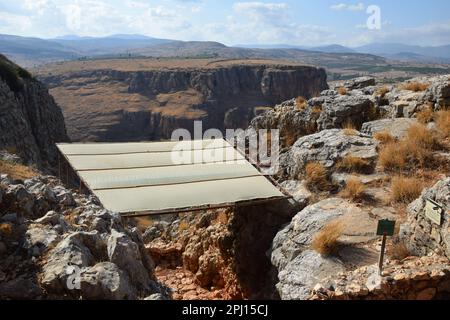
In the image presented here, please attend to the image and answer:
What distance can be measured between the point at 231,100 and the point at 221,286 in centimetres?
8987

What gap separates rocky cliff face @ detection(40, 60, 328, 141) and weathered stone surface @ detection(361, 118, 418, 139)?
7046 cm

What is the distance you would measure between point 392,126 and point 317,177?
3403mm

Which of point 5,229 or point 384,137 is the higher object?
point 384,137

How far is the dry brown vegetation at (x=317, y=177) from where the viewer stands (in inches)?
403

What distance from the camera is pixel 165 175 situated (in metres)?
10.9

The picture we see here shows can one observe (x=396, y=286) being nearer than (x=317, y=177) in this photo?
Yes

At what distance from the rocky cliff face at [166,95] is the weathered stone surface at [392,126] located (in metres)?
70.5

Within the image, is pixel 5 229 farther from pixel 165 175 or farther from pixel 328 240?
pixel 165 175

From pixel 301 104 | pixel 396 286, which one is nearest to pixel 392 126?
pixel 301 104

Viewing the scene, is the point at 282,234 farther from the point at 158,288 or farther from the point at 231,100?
the point at 231,100

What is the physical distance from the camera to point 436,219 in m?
6.25

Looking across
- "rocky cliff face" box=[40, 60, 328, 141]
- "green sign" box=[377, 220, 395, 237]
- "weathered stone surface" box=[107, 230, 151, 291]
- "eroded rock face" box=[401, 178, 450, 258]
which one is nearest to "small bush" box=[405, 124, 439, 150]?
"eroded rock face" box=[401, 178, 450, 258]

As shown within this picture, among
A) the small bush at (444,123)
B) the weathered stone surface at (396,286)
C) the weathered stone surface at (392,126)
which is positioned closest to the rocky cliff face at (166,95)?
the weathered stone surface at (392,126)
